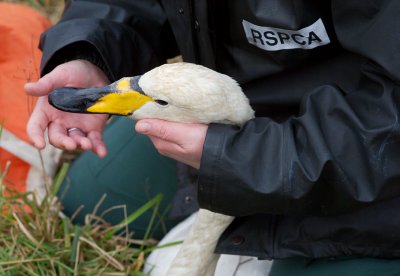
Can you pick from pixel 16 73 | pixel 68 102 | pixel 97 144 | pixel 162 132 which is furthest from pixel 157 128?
pixel 16 73

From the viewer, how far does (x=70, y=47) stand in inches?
61.3

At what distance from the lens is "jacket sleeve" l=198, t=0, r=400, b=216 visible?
1.13 metres

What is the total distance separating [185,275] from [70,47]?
62cm

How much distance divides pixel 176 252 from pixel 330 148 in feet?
2.14

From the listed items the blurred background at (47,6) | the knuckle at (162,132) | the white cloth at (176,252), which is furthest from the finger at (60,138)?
the blurred background at (47,6)

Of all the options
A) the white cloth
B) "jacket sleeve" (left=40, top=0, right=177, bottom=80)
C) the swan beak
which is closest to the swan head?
the swan beak

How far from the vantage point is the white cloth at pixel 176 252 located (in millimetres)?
1512

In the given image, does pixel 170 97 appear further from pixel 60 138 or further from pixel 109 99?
pixel 60 138

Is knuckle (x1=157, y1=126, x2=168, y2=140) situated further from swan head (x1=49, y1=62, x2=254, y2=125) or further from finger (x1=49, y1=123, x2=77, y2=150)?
finger (x1=49, y1=123, x2=77, y2=150)

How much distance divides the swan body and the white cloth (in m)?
0.42

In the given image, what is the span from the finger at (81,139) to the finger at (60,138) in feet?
0.04

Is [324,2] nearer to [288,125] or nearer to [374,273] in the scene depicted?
[288,125]

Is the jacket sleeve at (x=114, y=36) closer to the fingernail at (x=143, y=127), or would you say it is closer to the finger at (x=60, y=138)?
the finger at (x=60, y=138)

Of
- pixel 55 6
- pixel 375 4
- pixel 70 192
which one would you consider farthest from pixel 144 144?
pixel 55 6
